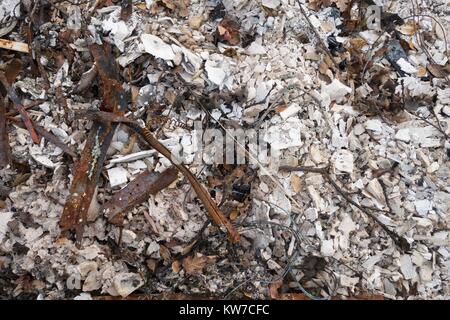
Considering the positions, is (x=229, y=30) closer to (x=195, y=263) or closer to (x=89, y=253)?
(x=195, y=263)

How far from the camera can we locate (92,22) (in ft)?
9.37

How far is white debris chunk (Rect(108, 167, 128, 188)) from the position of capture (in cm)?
267

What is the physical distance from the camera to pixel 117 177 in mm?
2672

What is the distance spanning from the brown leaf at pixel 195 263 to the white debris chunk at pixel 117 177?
0.61m

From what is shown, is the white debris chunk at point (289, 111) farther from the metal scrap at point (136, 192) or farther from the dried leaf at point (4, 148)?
the dried leaf at point (4, 148)

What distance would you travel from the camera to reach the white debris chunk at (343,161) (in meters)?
2.79

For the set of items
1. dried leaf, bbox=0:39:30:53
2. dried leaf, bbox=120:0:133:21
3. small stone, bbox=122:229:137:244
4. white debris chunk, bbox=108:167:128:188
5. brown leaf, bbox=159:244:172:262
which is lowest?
brown leaf, bbox=159:244:172:262

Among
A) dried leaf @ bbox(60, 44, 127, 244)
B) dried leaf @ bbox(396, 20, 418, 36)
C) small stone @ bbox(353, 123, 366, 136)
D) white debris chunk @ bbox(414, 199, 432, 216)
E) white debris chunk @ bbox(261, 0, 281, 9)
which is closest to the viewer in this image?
dried leaf @ bbox(60, 44, 127, 244)

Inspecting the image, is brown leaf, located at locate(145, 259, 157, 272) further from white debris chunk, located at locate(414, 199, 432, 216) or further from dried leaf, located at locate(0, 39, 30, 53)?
white debris chunk, located at locate(414, 199, 432, 216)

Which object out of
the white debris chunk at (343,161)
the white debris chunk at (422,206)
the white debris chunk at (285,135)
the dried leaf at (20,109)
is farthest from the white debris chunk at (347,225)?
the dried leaf at (20,109)

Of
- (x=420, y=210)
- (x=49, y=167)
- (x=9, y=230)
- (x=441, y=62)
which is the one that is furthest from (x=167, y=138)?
(x=441, y=62)

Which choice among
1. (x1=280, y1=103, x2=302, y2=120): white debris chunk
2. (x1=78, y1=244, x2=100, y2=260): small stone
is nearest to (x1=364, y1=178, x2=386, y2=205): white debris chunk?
(x1=280, y1=103, x2=302, y2=120): white debris chunk

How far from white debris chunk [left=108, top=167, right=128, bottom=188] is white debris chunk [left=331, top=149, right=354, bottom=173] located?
4.24 ft

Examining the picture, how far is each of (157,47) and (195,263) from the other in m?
1.33
